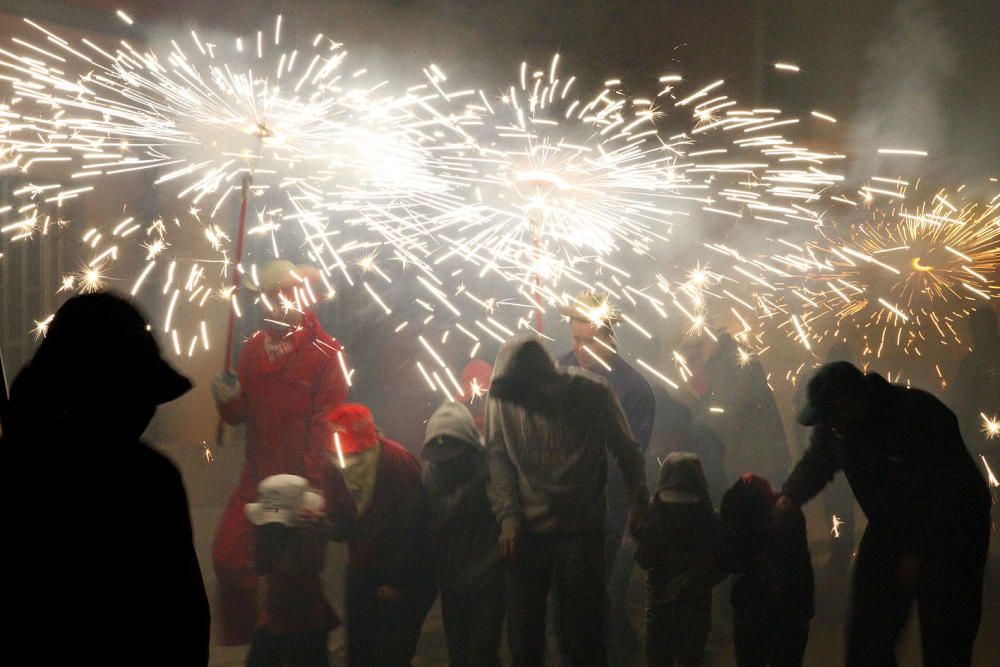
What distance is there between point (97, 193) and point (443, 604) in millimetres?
3420

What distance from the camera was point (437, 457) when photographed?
12.1 feet

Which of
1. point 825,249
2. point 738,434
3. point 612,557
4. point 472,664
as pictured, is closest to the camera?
point 472,664

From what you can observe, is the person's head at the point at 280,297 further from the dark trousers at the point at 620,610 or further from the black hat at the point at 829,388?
the black hat at the point at 829,388

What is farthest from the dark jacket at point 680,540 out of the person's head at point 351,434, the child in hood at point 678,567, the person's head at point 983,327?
the person's head at point 983,327

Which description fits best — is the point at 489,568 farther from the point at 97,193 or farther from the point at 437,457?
the point at 97,193

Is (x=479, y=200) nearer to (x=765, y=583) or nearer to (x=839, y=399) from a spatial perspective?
(x=839, y=399)

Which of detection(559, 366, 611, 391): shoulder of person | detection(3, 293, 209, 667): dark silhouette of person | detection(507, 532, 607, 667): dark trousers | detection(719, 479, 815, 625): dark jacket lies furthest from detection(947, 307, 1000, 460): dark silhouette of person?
detection(3, 293, 209, 667): dark silhouette of person

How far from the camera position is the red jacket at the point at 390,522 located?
3605 mm

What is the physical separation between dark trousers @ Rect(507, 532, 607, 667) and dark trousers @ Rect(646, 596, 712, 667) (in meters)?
0.24

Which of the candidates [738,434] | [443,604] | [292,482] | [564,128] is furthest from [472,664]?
[564,128]

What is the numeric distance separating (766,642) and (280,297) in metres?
2.67

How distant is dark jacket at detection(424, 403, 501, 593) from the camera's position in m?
3.66

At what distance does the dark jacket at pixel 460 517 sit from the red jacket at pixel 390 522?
57mm

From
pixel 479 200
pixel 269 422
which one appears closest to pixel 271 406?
pixel 269 422
